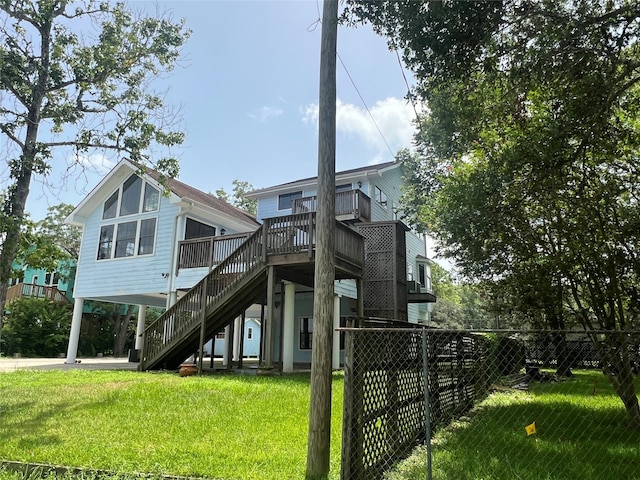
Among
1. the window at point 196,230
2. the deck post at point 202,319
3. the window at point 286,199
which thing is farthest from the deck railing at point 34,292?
the deck post at point 202,319

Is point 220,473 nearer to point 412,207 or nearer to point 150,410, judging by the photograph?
point 150,410

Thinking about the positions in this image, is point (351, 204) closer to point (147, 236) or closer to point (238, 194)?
point (147, 236)

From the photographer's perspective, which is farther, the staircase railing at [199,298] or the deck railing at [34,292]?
the deck railing at [34,292]

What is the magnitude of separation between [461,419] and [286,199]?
15499 mm

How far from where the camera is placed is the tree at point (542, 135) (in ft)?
16.4

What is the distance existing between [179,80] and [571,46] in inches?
386

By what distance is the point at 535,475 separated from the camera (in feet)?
13.7

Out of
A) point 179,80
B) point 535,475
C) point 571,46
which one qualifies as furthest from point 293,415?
point 179,80

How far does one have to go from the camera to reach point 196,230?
16.8 meters

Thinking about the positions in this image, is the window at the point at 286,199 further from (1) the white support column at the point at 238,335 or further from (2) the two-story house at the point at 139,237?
(1) the white support column at the point at 238,335

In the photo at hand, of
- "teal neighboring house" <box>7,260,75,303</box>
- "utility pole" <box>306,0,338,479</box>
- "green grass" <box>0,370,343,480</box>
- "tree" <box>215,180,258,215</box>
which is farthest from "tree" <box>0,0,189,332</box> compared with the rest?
"tree" <box>215,180,258,215</box>

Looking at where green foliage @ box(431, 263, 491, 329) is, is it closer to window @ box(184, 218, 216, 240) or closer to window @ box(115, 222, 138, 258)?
window @ box(184, 218, 216, 240)

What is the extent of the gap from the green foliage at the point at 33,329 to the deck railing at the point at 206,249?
1385 centimetres

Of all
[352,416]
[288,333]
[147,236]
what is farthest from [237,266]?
[352,416]
